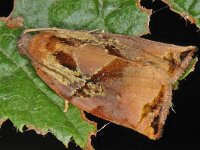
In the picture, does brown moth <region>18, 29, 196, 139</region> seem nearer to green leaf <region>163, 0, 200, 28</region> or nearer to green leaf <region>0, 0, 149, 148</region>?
green leaf <region>0, 0, 149, 148</region>

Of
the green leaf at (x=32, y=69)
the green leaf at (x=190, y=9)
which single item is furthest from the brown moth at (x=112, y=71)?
the green leaf at (x=190, y=9)

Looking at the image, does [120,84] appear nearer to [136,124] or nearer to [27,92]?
[136,124]

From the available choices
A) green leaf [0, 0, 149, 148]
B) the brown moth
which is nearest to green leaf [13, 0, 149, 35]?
green leaf [0, 0, 149, 148]

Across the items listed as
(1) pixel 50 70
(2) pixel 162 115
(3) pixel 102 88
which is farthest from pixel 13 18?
(2) pixel 162 115

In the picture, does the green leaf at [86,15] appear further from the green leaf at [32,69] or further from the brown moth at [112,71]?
the brown moth at [112,71]

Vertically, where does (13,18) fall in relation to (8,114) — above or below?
above

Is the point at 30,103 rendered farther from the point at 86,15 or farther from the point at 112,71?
the point at 86,15

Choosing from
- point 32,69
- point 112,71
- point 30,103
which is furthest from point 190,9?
point 30,103
